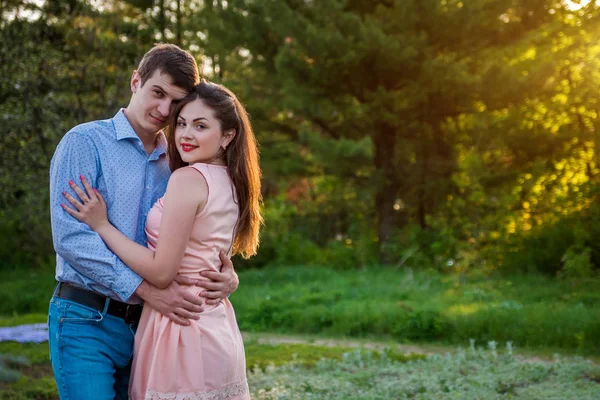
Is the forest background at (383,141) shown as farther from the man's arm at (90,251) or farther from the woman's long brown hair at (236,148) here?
the man's arm at (90,251)

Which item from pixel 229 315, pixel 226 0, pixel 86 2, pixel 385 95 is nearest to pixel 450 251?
pixel 385 95

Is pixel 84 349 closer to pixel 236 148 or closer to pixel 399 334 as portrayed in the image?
pixel 236 148

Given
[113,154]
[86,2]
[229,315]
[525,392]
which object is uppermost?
[86,2]

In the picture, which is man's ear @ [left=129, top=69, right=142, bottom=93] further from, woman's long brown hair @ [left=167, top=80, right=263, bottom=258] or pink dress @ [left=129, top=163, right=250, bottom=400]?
pink dress @ [left=129, top=163, right=250, bottom=400]

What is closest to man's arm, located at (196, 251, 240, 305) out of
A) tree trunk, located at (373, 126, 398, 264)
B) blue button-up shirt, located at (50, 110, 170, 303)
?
blue button-up shirt, located at (50, 110, 170, 303)

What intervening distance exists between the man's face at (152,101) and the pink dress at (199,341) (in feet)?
0.88

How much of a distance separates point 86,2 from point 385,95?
4.71 meters

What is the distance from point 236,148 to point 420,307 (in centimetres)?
580

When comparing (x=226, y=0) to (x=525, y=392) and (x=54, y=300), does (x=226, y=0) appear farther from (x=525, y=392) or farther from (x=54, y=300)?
(x=54, y=300)

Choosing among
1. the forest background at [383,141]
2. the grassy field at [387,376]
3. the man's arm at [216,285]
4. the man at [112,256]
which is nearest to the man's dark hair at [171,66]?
the man at [112,256]

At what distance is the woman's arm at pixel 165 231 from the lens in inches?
106

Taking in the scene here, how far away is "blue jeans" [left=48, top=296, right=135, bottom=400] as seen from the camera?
265 centimetres

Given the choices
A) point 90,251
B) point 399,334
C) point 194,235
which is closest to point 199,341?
point 194,235

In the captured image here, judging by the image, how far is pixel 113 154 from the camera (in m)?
2.86
